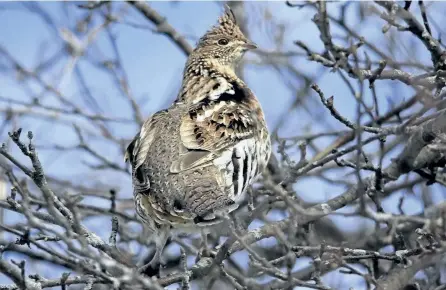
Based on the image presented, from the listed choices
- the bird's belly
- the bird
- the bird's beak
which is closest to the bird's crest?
the bird's beak

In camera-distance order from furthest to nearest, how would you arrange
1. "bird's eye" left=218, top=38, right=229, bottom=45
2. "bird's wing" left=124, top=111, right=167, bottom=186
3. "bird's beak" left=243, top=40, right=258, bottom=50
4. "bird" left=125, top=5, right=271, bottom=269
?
"bird's eye" left=218, top=38, right=229, bottom=45, "bird's beak" left=243, top=40, right=258, bottom=50, "bird's wing" left=124, top=111, right=167, bottom=186, "bird" left=125, top=5, right=271, bottom=269

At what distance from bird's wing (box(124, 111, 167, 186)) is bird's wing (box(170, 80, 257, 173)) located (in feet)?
0.87

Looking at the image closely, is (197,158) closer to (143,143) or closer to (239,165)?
(239,165)

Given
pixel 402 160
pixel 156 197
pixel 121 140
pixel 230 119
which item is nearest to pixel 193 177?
pixel 156 197

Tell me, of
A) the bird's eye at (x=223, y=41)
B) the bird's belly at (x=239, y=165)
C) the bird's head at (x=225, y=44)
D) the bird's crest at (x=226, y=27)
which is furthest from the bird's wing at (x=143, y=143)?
the bird's crest at (x=226, y=27)

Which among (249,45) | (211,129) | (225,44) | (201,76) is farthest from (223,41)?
(211,129)

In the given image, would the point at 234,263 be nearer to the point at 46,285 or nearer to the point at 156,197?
the point at 156,197

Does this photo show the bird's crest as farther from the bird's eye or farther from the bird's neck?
the bird's neck

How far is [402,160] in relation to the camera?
22.3ft

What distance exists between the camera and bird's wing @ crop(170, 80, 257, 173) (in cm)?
710

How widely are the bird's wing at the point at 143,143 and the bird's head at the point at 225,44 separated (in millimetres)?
1517

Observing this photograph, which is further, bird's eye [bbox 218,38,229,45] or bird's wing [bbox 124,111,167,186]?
bird's eye [bbox 218,38,229,45]

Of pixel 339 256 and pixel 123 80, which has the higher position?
pixel 123 80

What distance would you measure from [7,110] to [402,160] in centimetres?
507
